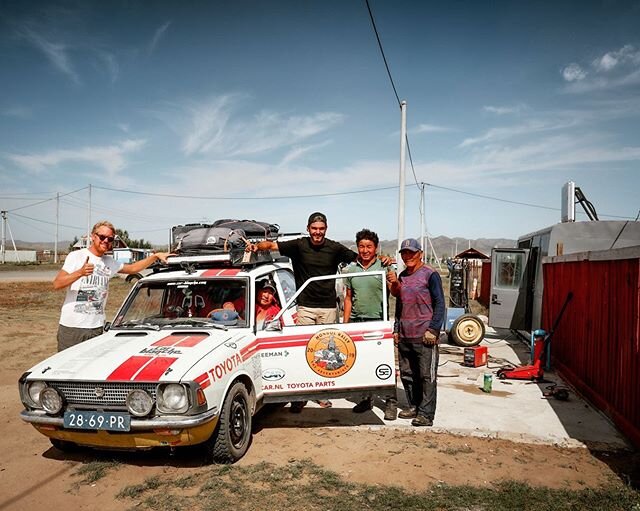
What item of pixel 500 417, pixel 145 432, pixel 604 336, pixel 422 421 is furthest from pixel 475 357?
pixel 145 432

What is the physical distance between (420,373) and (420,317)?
2.09ft

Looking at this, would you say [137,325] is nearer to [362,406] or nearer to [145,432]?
[145,432]

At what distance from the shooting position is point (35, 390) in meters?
4.22

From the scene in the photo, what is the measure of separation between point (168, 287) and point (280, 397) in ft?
5.83

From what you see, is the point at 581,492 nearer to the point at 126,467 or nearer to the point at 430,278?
the point at 430,278

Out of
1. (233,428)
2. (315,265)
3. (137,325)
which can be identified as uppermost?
(315,265)

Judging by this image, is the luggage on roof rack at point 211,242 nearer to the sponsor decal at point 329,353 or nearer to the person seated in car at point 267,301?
the person seated in car at point 267,301

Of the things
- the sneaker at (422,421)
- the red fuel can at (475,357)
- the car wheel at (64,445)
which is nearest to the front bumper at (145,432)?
the car wheel at (64,445)

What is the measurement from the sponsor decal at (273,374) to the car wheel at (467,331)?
23.0ft

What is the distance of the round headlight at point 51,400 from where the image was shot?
412 centimetres

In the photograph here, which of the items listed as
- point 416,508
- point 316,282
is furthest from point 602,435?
point 316,282

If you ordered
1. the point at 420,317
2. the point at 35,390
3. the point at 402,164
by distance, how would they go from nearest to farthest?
the point at 35,390 → the point at 420,317 → the point at 402,164

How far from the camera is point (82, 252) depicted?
513cm

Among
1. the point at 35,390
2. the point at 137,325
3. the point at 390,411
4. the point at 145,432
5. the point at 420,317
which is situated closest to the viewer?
the point at 145,432
